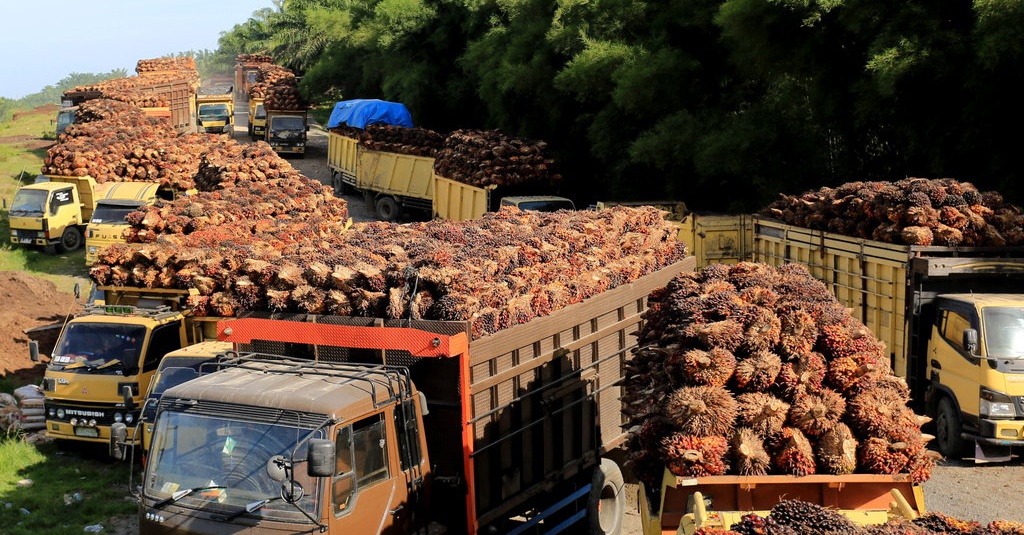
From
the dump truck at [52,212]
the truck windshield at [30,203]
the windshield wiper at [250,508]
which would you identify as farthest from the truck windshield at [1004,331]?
the truck windshield at [30,203]

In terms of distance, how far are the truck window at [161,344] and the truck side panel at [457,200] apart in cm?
1320

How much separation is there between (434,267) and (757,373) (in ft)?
9.15

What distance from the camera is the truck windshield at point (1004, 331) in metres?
12.2

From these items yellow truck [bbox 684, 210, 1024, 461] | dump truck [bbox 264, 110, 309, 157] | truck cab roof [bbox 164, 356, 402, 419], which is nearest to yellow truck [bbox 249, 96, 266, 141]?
dump truck [bbox 264, 110, 309, 157]

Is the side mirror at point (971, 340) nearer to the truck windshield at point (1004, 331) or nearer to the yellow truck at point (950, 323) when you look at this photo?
the yellow truck at point (950, 323)

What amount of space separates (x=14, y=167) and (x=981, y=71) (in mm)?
38167

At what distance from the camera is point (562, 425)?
9711 millimetres

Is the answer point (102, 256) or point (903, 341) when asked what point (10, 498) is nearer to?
point (102, 256)

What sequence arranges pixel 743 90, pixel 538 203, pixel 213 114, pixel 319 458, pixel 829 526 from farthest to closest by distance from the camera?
pixel 213 114 < pixel 743 90 < pixel 538 203 < pixel 319 458 < pixel 829 526

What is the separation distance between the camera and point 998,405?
1210 cm

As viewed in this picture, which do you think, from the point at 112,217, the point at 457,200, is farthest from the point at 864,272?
the point at 112,217

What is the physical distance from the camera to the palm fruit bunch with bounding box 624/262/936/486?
7.03 m

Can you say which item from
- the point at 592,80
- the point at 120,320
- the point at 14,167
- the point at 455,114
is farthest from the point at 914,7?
the point at 14,167

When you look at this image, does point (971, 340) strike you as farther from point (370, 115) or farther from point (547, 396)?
point (370, 115)
